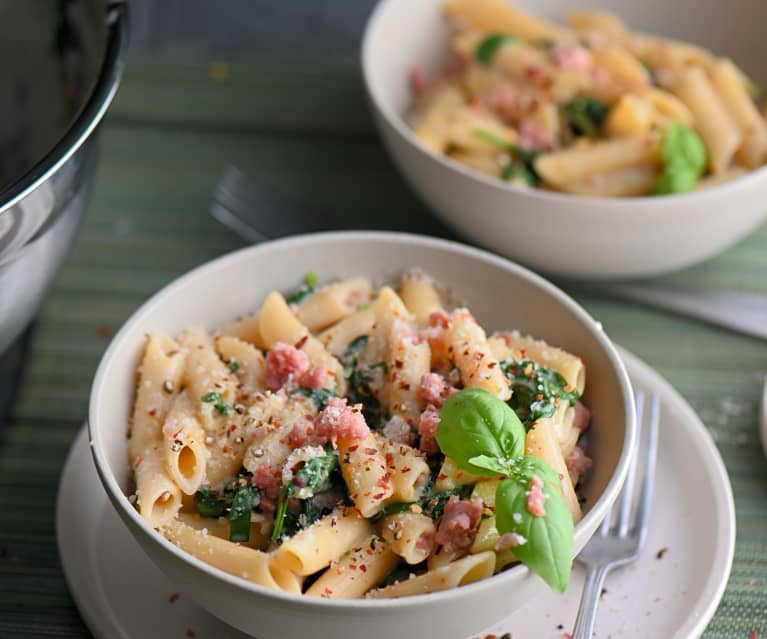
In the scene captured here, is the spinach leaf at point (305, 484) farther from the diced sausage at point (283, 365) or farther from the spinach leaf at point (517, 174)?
the spinach leaf at point (517, 174)

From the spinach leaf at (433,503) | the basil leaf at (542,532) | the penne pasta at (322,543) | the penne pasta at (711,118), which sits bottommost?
the penne pasta at (322,543)

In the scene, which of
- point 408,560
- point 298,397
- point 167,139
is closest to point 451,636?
point 408,560

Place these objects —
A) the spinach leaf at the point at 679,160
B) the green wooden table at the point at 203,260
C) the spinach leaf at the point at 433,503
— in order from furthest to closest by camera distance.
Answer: the spinach leaf at the point at 679,160
the green wooden table at the point at 203,260
the spinach leaf at the point at 433,503

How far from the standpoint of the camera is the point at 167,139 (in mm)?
2475

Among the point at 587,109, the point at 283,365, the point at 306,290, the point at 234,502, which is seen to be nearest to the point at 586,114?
the point at 587,109

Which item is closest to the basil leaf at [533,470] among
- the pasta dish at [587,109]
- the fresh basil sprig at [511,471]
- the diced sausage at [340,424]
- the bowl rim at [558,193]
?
the fresh basil sprig at [511,471]

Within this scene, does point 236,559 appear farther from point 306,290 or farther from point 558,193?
point 558,193

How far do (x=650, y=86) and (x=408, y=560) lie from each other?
4.50 feet

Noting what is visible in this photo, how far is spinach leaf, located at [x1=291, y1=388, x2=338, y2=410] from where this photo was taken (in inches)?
57.4

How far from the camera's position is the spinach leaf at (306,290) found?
1729 mm

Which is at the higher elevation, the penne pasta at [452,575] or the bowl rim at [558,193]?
the bowl rim at [558,193]

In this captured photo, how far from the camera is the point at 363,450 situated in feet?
4.45

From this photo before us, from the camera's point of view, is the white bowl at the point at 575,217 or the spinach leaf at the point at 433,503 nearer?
the spinach leaf at the point at 433,503

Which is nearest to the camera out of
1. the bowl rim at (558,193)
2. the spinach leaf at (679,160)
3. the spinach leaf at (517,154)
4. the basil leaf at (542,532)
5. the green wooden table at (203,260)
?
the basil leaf at (542,532)
